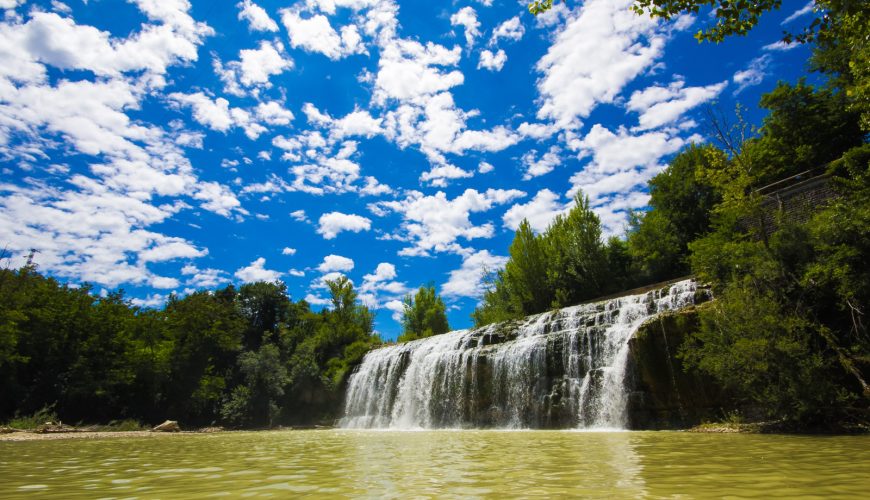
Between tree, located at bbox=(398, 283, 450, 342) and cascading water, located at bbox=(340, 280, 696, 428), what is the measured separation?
23.5 m

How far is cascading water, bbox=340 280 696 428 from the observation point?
16.1m

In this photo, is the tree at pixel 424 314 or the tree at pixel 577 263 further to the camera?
the tree at pixel 424 314

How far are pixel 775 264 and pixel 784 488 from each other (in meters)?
11.5

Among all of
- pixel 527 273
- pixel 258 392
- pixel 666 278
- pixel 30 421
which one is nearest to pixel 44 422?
pixel 30 421

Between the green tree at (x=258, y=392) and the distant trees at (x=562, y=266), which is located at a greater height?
the distant trees at (x=562, y=266)

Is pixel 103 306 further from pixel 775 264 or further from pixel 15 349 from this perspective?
pixel 775 264

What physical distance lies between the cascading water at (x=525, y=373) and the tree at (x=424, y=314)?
77.2ft

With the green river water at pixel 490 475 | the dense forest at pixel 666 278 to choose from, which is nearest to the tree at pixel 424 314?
the dense forest at pixel 666 278

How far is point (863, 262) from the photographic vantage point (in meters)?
11.0

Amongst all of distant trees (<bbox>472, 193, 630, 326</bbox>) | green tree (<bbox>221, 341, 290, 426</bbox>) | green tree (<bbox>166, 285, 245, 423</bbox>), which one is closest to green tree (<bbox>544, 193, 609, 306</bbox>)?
distant trees (<bbox>472, 193, 630, 326</bbox>)

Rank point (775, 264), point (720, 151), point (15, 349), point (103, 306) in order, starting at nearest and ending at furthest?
point (775, 264) < point (720, 151) < point (15, 349) < point (103, 306)

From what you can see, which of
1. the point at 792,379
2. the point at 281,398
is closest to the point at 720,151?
the point at 792,379

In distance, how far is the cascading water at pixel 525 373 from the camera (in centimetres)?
1609

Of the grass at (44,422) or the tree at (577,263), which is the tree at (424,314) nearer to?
the tree at (577,263)
